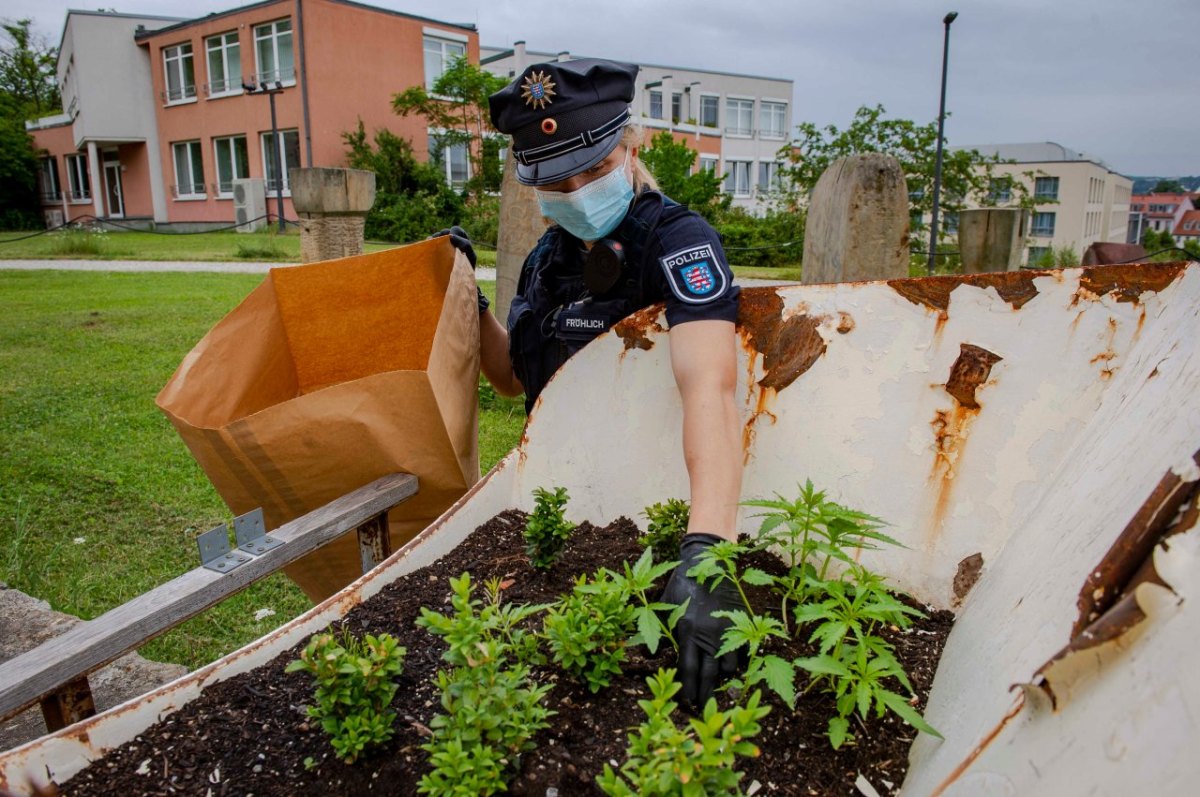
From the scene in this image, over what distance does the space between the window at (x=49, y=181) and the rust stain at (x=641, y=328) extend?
40408 millimetres

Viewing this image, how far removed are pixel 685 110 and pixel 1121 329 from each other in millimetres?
44171

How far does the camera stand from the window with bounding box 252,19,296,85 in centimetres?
2520

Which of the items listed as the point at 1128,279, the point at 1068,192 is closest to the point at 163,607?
the point at 1128,279

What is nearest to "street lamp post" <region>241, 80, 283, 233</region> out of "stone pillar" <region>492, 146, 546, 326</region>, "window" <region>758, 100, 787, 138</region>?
"stone pillar" <region>492, 146, 546, 326</region>

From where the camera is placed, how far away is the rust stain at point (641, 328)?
1563mm

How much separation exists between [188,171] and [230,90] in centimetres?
360

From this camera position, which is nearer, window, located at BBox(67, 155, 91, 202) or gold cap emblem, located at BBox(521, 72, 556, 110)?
gold cap emblem, located at BBox(521, 72, 556, 110)

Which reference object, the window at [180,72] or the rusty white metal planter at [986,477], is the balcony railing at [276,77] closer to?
the window at [180,72]

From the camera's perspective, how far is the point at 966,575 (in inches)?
47.9

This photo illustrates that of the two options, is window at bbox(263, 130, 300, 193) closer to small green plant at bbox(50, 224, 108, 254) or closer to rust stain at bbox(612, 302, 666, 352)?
small green plant at bbox(50, 224, 108, 254)

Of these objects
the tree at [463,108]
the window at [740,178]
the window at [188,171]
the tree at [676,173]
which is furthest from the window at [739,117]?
the tree at [676,173]

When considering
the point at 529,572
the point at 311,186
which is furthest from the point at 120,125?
the point at 529,572

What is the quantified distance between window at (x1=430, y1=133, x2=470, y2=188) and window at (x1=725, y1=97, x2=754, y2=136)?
20.7 meters

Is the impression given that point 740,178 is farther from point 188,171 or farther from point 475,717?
point 475,717
